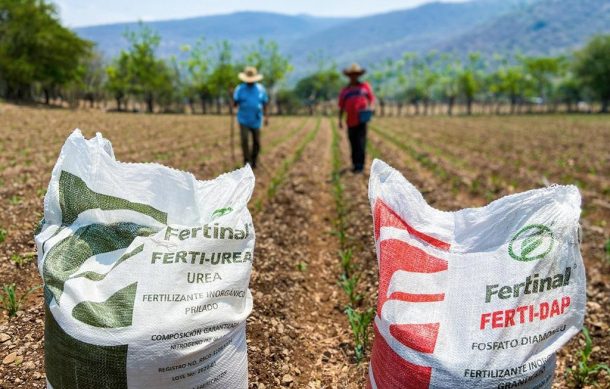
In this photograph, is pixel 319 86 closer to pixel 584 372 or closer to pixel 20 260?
pixel 20 260

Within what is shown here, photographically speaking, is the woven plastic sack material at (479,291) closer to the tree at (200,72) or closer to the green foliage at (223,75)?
the green foliage at (223,75)

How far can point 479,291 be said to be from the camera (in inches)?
77.0

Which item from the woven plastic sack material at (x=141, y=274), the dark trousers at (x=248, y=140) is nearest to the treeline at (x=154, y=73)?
the dark trousers at (x=248, y=140)

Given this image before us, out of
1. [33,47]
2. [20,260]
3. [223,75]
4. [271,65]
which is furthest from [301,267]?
[271,65]

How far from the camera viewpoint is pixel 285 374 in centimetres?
298

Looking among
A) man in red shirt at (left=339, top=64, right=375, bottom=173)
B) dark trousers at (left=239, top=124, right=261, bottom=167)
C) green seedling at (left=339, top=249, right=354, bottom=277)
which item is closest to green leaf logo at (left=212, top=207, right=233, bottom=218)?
green seedling at (left=339, top=249, right=354, bottom=277)

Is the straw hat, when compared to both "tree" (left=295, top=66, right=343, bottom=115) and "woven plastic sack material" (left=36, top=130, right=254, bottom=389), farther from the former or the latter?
"tree" (left=295, top=66, right=343, bottom=115)

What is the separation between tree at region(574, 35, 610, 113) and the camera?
6831 centimetres

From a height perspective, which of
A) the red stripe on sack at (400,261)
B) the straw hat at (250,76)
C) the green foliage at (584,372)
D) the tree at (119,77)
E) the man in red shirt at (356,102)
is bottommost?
the green foliage at (584,372)

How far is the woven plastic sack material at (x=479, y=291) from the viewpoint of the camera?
1878 millimetres

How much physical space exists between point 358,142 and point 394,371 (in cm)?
805

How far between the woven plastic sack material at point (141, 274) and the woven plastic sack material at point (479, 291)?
2.42 feet

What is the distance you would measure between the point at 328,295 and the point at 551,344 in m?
2.56

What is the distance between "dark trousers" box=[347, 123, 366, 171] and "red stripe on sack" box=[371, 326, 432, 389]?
7.71 metres
